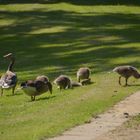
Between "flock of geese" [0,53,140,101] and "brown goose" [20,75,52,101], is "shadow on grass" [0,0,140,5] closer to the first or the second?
"flock of geese" [0,53,140,101]

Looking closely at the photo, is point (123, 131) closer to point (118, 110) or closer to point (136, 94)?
point (118, 110)

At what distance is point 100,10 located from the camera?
173 ft

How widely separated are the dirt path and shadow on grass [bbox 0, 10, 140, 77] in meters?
9.23

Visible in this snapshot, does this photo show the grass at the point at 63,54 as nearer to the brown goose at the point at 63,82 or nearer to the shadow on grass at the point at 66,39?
the shadow on grass at the point at 66,39

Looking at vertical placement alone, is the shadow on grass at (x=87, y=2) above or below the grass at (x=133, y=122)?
below

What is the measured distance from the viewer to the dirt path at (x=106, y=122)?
13969mm

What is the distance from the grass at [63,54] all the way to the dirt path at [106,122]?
320mm

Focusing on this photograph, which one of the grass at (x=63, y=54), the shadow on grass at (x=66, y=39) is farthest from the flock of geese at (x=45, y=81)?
the shadow on grass at (x=66, y=39)

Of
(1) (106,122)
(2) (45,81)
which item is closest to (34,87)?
(2) (45,81)

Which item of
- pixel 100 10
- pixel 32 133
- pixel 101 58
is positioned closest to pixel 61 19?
pixel 100 10

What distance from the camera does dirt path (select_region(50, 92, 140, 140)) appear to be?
45.8 feet

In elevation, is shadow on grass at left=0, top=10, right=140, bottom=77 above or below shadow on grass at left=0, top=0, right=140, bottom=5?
below

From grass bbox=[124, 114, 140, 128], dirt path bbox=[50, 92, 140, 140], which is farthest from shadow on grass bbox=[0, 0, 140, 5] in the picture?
grass bbox=[124, 114, 140, 128]

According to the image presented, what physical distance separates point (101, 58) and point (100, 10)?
22463 millimetres
